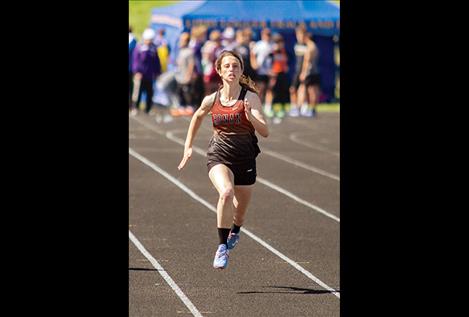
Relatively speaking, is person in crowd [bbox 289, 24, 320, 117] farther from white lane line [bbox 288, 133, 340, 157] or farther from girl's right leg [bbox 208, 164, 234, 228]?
girl's right leg [bbox 208, 164, 234, 228]

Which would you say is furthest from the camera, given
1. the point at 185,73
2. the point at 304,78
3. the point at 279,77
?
the point at 279,77

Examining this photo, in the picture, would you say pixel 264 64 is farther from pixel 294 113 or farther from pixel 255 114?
pixel 255 114

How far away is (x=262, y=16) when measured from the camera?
143 ft

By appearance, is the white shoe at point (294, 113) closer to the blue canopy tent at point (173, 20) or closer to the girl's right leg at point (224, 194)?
the blue canopy tent at point (173, 20)

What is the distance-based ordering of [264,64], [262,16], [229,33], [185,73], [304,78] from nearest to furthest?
[185,73] < [304,78] < [264,64] < [229,33] < [262,16]

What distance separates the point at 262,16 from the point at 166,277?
27.6 m

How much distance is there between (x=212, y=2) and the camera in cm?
4312

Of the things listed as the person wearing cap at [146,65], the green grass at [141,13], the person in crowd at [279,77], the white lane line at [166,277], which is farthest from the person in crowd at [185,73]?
the white lane line at [166,277]

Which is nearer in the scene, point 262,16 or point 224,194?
point 224,194

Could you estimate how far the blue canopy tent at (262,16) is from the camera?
42812 mm

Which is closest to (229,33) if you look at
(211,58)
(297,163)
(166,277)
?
(211,58)
